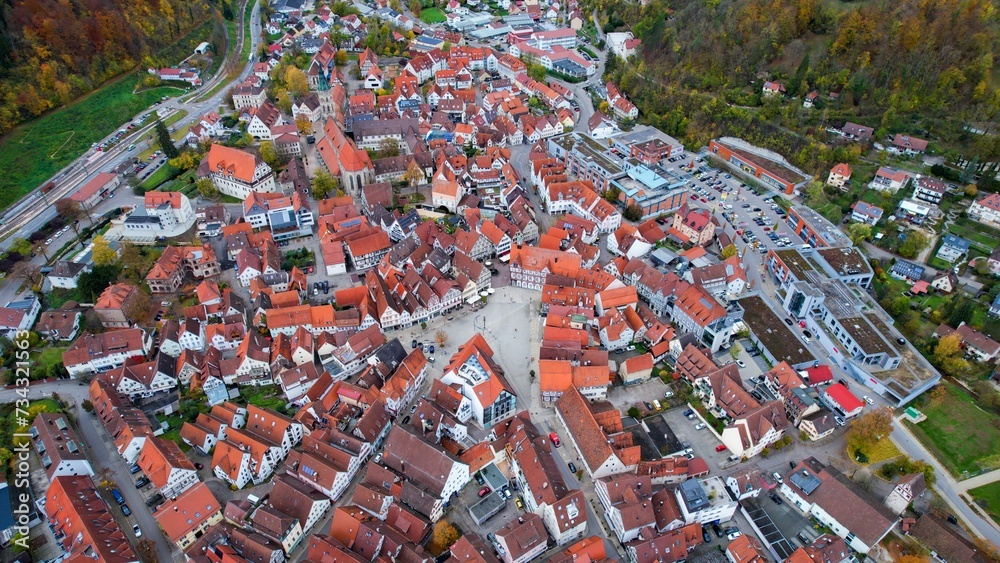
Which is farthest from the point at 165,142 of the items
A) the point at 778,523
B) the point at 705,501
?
the point at 778,523

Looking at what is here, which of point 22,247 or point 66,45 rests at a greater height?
point 66,45

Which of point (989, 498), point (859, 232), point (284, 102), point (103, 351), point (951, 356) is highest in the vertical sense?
point (284, 102)

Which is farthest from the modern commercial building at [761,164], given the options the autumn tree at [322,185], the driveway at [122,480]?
the driveway at [122,480]

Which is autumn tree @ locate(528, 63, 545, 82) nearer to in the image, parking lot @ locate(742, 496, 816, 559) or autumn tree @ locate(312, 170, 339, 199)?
autumn tree @ locate(312, 170, 339, 199)

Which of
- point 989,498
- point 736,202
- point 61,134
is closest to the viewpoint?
point 989,498

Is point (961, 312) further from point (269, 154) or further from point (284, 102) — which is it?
point (284, 102)

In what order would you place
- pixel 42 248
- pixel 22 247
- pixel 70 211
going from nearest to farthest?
pixel 22 247 < pixel 42 248 < pixel 70 211

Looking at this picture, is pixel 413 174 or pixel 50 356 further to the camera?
pixel 413 174
